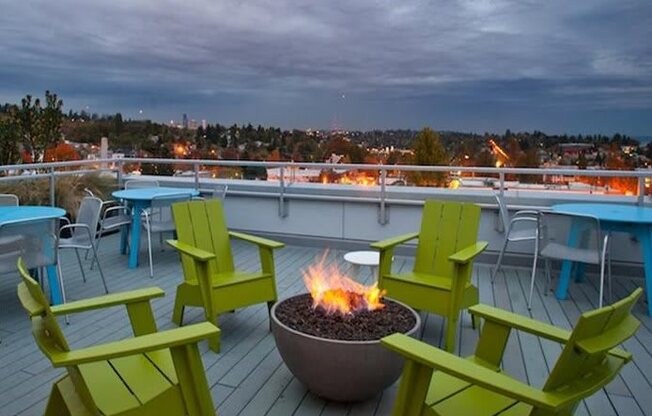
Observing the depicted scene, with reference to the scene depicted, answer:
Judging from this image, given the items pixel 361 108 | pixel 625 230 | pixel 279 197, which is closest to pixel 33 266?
pixel 279 197

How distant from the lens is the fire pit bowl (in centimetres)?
236

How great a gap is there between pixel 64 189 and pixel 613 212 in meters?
6.16

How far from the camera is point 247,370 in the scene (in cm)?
298

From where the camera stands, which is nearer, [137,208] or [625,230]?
[625,230]

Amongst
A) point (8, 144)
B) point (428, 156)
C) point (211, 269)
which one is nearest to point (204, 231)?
point (211, 269)

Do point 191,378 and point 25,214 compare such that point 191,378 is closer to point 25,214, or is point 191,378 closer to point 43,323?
point 43,323

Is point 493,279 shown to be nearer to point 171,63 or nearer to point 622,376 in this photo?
point 622,376

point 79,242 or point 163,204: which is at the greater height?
point 163,204

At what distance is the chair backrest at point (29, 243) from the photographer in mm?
3479

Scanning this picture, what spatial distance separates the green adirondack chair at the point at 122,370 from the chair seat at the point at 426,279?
1.78 metres

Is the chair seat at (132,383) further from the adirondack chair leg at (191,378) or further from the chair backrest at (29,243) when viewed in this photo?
the chair backrest at (29,243)

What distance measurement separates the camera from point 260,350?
3271 mm

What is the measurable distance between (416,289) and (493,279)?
1.91 m

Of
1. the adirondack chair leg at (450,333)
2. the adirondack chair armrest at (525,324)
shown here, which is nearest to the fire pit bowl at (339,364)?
the adirondack chair armrest at (525,324)
